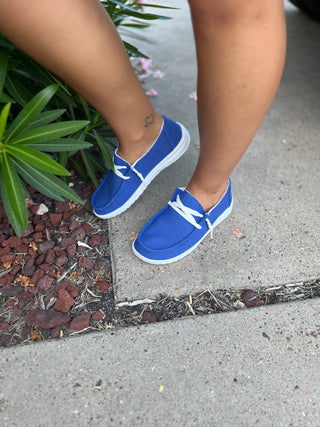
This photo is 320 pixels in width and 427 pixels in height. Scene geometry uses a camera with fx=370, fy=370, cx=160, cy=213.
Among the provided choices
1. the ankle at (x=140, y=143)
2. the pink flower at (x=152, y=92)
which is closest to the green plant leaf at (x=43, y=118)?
the ankle at (x=140, y=143)

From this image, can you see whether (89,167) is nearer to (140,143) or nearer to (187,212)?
(140,143)

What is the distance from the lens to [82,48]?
98cm

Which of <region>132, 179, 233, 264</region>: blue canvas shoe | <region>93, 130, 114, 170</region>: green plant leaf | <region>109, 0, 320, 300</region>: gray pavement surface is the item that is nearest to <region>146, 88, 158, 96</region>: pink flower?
<region>109, 0, 320, 300</region>: gray pavement surface

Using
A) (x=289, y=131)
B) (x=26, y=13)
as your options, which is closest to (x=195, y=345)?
(x=26, y=13)

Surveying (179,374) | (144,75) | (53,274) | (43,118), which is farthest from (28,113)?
(144,75)

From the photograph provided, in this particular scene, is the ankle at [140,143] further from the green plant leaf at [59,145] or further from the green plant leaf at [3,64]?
the green plant leaf at [3,64]

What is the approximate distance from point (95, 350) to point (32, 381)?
0.60ft

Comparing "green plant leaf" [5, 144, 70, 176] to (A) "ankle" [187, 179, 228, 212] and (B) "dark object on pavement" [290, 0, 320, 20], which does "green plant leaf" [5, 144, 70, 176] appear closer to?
(A) "ankle" [187, 179, 228, 212]

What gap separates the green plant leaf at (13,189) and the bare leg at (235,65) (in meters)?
0.55

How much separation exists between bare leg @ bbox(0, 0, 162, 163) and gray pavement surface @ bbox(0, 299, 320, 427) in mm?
697

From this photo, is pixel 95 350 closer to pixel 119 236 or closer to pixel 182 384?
pixel 182 384

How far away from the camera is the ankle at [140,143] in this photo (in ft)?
4.29

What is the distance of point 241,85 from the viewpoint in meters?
0.89

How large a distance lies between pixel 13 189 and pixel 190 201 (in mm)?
562
